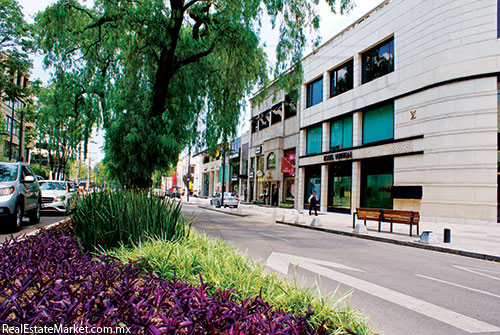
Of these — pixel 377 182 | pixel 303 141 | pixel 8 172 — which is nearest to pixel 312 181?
pixel 303 141

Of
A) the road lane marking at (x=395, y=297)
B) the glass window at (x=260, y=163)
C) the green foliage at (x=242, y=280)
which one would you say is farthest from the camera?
the glass window at (x=260, y=163)

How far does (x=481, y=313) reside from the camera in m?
4.75

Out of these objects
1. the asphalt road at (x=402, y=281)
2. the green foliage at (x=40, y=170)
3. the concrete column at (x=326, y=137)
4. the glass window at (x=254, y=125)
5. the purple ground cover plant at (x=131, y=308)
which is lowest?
the asphalt road at (x=402, y=281)

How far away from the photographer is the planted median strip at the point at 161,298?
223 cm

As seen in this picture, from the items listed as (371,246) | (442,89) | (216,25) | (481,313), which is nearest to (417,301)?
(481,313)

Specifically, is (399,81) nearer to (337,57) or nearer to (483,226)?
(337,57)

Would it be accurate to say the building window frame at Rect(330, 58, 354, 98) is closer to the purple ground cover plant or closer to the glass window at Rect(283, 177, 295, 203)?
the glass window at Rect(283, 177, 295, 203)

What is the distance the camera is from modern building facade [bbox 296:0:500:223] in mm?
17906

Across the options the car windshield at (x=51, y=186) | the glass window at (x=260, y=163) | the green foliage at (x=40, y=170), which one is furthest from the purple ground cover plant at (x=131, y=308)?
the green foliage at (x=40, y=170)

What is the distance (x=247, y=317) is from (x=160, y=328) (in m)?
0.59

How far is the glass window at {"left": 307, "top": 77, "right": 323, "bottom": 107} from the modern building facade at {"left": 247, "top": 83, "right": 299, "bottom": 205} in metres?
2.41

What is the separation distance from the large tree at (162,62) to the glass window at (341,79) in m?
14.5

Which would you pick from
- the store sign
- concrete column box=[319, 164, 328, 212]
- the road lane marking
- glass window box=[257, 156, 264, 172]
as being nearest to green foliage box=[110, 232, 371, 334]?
the road lane marking

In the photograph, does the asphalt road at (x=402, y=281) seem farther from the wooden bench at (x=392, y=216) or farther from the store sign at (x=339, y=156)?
the store sign at (x=339, y=156)
